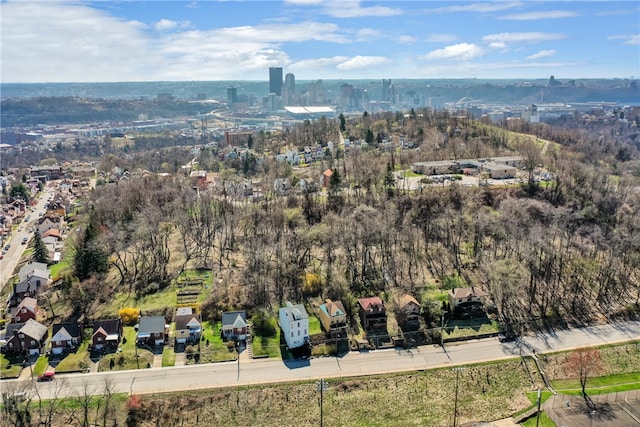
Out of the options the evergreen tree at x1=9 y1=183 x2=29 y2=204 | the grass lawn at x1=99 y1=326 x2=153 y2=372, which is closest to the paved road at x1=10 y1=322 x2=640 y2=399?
the grass lawn at x1=99 y1=326 x2=153 y2=372

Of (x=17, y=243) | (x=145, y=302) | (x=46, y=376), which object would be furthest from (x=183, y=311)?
(x=17, y=243)

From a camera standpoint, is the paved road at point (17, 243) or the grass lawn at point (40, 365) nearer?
the grass lawn at point (40, 365)

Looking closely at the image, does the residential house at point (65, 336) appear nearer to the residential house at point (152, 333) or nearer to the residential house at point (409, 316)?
the residential house at point (152, 333)

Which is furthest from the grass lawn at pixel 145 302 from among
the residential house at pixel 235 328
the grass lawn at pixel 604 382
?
the grass lawn at pixel 604 382

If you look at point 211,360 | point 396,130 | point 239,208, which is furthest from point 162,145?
point 211,360

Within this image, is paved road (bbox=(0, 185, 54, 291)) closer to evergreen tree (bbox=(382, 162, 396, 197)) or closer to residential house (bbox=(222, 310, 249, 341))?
residential house (bbox=(222, 310, 249, 341))

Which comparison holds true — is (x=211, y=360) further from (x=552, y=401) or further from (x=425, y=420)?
(x=552, y=401)
